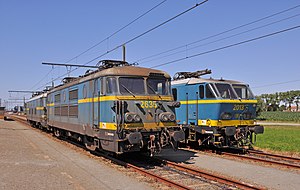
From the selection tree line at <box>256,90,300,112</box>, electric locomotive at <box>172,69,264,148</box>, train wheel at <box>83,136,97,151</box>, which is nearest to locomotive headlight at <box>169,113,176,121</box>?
electric locomotive at <box>172,69,264,148</box>

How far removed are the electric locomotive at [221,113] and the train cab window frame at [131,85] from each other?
3819mm

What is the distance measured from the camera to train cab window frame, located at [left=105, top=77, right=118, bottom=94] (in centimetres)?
1080

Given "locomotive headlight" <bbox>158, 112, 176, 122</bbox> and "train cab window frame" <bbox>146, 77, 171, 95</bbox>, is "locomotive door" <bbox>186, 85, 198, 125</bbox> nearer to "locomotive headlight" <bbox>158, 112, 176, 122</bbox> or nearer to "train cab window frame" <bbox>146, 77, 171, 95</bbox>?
"train cab window frame" <bbox>146, 77, 171, 95</bbox>

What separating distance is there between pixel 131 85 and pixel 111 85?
732 millimetres

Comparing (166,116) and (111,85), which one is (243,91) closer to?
(166,116)

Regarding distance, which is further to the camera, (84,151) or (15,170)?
(84,151)

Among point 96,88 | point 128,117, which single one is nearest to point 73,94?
point 96,88

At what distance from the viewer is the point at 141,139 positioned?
33.3 feet

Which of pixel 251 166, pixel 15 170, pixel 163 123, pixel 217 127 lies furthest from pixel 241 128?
pixel 15 170

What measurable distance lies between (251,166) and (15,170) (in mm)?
8209

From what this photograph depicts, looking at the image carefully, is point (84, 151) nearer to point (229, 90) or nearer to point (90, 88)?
point (90, 88)

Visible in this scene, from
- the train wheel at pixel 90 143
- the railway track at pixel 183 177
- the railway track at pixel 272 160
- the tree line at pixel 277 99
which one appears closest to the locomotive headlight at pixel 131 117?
the railway track at pixel 183 177

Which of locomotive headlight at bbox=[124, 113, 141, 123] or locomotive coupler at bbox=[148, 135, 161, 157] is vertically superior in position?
locomotive headlight at bbox=[124, 113, 141, 123]

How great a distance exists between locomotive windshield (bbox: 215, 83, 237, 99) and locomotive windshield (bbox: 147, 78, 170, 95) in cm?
344
